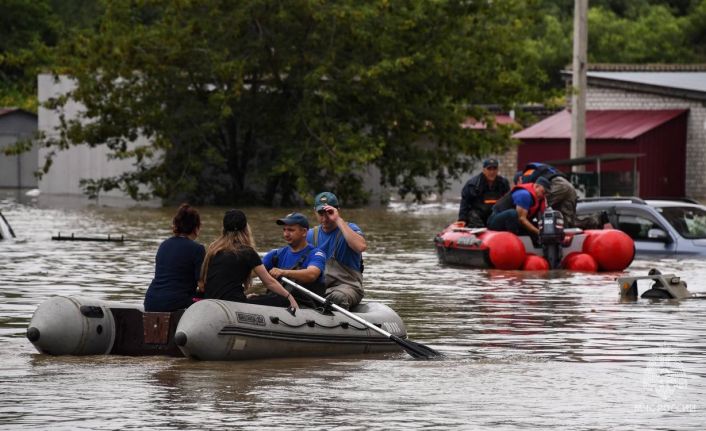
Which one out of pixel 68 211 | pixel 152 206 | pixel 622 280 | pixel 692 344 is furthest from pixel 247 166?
pixel 692 344

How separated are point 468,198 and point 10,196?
3429cm

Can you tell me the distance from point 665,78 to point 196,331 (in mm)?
48790

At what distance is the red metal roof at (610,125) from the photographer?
183 ft

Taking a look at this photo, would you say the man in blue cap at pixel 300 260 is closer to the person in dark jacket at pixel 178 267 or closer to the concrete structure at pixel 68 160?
the person in dark jacket at pixel 178 267

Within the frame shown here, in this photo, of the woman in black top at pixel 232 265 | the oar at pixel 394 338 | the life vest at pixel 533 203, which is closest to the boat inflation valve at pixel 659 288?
the life vest at pixel 533 203

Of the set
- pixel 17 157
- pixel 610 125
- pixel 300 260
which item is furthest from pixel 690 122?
pixel 300 260

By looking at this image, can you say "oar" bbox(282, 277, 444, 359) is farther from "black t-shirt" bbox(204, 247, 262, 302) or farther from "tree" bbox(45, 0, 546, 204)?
"tree" bbox(45, 0, 546, 204)

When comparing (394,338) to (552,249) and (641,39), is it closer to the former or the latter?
(552,249)

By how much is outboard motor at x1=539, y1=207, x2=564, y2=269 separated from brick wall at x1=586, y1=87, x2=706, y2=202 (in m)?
32.6

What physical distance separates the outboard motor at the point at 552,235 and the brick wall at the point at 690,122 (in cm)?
3262

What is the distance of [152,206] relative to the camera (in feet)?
172

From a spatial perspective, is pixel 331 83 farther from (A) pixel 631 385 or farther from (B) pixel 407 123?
(A) pixel 631 385

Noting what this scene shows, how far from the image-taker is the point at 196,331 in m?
14.3

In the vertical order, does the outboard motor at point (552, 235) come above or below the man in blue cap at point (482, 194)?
below
